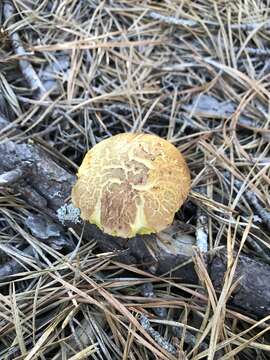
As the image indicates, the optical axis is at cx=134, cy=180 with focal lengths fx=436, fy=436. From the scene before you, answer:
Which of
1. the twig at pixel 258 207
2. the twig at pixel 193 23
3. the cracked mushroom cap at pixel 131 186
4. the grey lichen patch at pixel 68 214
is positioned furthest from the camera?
the twig at pixel 193 23

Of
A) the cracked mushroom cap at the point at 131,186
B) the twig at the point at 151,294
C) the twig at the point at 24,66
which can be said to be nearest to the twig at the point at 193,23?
the twig at the point at 24,66

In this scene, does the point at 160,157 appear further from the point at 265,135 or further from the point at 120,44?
the point at 120,44

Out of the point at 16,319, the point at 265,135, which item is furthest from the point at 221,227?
the point at 16,319

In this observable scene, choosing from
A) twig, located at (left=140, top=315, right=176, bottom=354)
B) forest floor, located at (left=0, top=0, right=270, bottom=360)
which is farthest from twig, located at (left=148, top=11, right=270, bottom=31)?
twig, located at (left=140, top=315, right=176, bottom=354)

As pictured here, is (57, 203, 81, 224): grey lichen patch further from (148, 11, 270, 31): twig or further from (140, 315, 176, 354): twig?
(148, 11, 270, 31): twig

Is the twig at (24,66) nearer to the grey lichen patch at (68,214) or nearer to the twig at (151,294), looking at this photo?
the grey lichen patch at (68,214)

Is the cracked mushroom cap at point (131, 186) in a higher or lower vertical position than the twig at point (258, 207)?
higher

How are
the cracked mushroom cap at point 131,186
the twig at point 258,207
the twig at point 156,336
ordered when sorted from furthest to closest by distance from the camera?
the twig at point 258,207 < the cracked mushroom cap at point 131,186 < the twig at point 156,336
